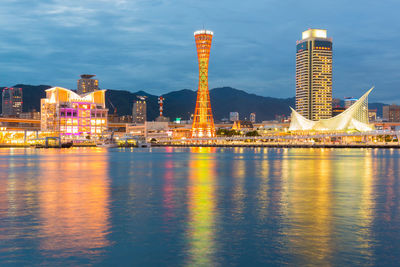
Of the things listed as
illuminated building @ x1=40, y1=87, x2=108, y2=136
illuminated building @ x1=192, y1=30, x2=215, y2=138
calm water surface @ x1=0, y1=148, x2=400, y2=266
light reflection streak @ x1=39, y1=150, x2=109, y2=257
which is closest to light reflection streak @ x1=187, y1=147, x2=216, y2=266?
calm water surface @ x1=0, y1=148, x2=400, y2=266

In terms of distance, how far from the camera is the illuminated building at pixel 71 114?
171 meters

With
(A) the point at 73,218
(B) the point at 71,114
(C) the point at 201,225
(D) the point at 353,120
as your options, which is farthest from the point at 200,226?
(B) the point at 71,114

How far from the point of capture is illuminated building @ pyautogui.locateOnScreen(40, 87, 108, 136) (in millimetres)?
170512

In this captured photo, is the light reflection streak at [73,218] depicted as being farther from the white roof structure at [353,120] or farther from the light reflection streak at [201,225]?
the white roof structure at [353,120]

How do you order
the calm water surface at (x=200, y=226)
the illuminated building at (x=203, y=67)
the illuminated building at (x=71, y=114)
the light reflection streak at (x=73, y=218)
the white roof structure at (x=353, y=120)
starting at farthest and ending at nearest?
the illuminated building at (x=71, y=114), the white roof structure at (x=353, y=120), the illuminated building at (x=203, y=67), the light reflection streak at (x=73, y=218), the calm water surface at (x=200, y=226)

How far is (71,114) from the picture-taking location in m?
172

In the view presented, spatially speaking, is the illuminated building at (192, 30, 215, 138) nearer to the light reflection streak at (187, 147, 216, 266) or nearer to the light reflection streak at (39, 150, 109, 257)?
the light reflection streak at (39, 150, 109, 257)

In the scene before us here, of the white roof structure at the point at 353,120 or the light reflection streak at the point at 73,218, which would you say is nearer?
the light reflection streak at the point at 73,218

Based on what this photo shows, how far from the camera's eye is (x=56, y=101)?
173 meters

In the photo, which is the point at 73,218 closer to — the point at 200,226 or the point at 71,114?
the point at 200,226

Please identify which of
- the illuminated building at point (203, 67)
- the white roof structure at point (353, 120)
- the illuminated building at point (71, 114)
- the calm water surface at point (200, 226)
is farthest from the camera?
the illuminated building at point (71, 114)

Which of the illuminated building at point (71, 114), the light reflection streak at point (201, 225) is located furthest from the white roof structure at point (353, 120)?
the light reflection streak at point (201, 225)

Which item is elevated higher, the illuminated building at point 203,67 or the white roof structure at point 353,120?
the illuminated building at point 203,67

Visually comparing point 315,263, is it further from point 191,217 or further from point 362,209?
point 362,209
